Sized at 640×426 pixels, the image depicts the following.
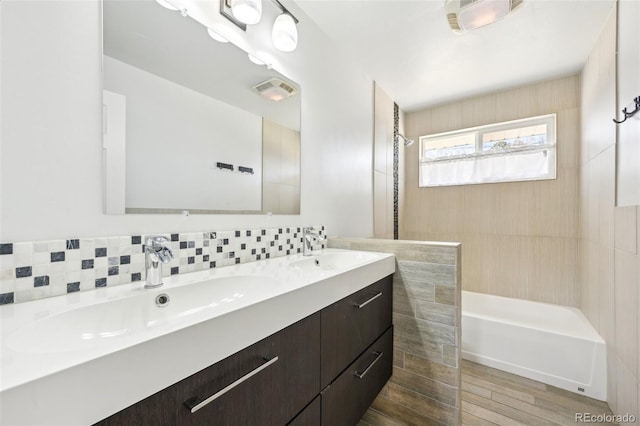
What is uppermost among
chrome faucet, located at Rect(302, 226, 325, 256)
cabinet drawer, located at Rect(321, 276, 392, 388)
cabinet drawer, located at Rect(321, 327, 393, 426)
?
chrome faucet, located at Rect(302, 226, 325, 256)

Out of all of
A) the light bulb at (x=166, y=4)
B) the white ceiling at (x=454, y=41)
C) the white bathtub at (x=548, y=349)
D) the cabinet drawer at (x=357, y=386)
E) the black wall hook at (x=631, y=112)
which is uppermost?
the white ceiling at (x=454, y=41)

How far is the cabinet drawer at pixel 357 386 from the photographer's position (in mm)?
969

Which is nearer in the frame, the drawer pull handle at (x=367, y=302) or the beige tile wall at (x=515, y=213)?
the drawer pull handle at (x=367, y=302)

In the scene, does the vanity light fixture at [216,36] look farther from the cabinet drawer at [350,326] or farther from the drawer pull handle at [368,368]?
the drawer pull handle at [368,368]

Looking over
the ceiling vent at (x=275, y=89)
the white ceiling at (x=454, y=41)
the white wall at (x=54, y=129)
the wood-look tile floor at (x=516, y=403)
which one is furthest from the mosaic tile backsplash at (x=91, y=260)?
the wood-look tile floor at (x=516, y=403)

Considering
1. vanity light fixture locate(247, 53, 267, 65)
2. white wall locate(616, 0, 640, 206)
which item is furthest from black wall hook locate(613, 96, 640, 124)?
vanity light fixture locate(247, 53, 267, 65)

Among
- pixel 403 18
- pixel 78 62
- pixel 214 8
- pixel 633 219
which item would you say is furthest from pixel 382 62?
pixel 78 62

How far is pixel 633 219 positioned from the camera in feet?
4.46

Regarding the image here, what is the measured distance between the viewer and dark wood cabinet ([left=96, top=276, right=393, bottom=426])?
→ 1.75ft

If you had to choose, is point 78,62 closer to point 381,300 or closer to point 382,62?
point 381,300

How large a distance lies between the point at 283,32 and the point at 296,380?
1.62 metres

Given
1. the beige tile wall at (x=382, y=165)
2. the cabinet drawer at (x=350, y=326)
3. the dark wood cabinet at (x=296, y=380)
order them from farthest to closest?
the beige tile wall at (x=382, y=165) → the cabinet drawer at (x=350, y=326) → the dark wood cabinet at (x=296, y=380)

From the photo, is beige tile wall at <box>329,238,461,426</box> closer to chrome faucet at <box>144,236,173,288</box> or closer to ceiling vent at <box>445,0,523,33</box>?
chrome faucet at <box>144,236,173,288</box>

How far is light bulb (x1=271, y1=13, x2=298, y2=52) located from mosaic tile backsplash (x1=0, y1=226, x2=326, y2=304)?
105 centimetres
